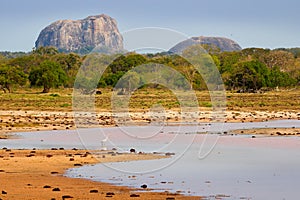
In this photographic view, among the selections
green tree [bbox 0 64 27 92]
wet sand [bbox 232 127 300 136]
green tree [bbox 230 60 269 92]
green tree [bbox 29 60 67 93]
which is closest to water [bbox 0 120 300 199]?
wet sand [bbox 232 127 300 136]

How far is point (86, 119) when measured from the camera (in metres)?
48.6

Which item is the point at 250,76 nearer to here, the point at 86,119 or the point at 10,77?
the point at 10,77

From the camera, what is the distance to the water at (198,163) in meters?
18.0

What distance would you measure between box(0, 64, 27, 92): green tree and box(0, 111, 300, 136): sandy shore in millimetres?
44860

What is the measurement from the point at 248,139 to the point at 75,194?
17.5 metres

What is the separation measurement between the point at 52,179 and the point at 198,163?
237 inches

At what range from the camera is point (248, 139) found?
108ft

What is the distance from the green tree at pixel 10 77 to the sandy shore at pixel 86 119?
147ft

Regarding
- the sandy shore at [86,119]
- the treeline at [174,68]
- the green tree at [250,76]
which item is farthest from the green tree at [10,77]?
the sandy shore at [86,119]

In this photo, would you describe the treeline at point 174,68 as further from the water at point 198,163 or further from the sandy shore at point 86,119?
the water at point 198,163

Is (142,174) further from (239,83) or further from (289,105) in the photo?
(239,83)

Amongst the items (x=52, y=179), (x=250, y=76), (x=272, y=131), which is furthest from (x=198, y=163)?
(x=250, y=76)

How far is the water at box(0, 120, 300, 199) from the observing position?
18031mm

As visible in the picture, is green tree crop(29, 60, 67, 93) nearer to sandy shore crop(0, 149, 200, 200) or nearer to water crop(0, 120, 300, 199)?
water crop(0, 120, 300, 199)
